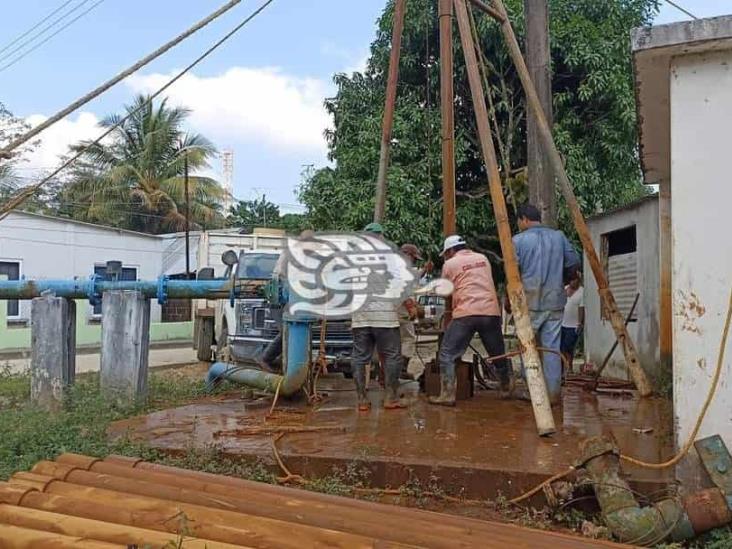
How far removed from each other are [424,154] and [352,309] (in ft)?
23.8

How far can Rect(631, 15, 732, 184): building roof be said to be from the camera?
13.8 ft

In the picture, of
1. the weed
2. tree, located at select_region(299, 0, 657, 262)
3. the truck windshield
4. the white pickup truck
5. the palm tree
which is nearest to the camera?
the weed

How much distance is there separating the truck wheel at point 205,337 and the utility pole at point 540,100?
30.5 feet

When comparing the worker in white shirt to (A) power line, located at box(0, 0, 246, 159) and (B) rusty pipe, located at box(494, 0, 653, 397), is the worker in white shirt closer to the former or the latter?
(B) rusty pipe, located at box(494, 0, 653, 397)

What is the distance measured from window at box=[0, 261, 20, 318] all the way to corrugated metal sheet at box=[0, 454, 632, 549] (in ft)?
64.2

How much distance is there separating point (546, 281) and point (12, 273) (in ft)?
63.6

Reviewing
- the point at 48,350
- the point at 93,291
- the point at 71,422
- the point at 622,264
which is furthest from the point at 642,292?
the point at 48,350

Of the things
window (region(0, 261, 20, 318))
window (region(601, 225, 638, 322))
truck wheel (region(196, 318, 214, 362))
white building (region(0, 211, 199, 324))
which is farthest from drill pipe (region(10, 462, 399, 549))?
window (region(0, 261, 20, 318))

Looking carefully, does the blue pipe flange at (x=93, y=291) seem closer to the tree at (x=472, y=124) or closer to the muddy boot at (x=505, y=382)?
the muddy boot at (x=505, y=382)

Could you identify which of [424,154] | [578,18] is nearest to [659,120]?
[424,154]

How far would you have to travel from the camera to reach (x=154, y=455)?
220 inches

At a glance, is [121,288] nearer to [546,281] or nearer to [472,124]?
[546,281]

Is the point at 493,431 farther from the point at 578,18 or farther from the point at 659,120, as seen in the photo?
the point at 578,18

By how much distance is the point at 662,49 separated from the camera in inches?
173
